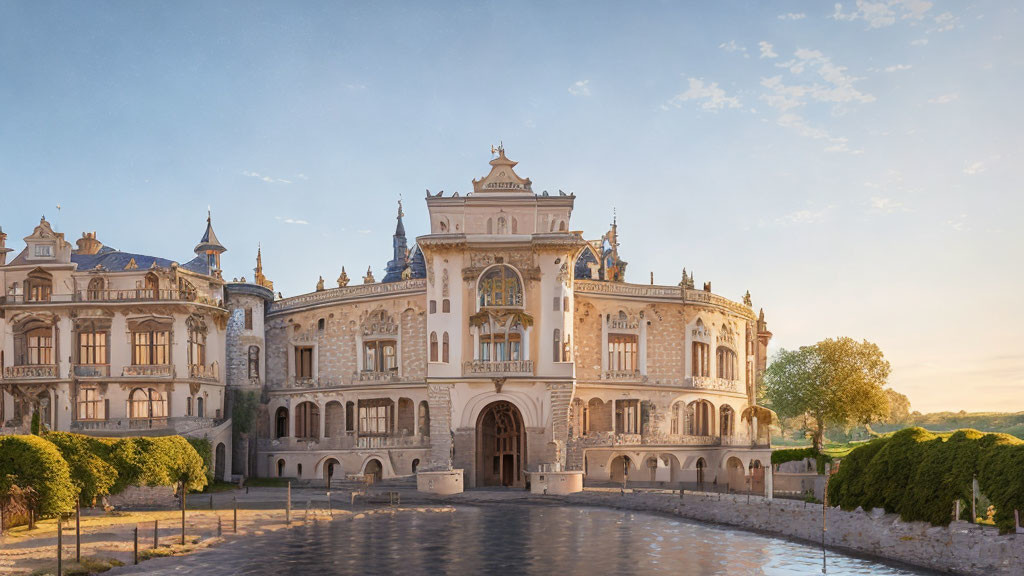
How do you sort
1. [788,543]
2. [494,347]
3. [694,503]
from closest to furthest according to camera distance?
1. [788,543]
2. [694,503]
3. [494,347]

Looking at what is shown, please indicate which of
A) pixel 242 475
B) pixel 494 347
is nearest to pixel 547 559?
pixel 494 347

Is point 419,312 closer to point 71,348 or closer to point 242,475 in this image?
point 242,475

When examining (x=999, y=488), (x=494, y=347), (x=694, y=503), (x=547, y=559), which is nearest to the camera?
(x=999, y=488)

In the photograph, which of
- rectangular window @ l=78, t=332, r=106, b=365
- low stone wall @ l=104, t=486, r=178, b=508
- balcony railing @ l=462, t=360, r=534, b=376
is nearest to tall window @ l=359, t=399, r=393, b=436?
balcony railing @ l=462, t=360, r=534, b=376

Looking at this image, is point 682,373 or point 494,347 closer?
point 494,347

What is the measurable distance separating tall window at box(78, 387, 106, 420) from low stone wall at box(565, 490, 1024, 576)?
35953 millimetres

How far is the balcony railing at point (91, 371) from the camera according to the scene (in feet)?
211

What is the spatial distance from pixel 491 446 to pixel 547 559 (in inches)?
1130

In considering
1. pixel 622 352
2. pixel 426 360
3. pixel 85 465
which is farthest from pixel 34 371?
pixel 622 352

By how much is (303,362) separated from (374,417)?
772 centimetres

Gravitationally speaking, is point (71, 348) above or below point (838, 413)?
above

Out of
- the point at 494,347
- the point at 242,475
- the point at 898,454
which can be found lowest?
the point at 242,475

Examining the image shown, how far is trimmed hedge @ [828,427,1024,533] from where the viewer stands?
3092cm

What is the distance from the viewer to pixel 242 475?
2625 inches
